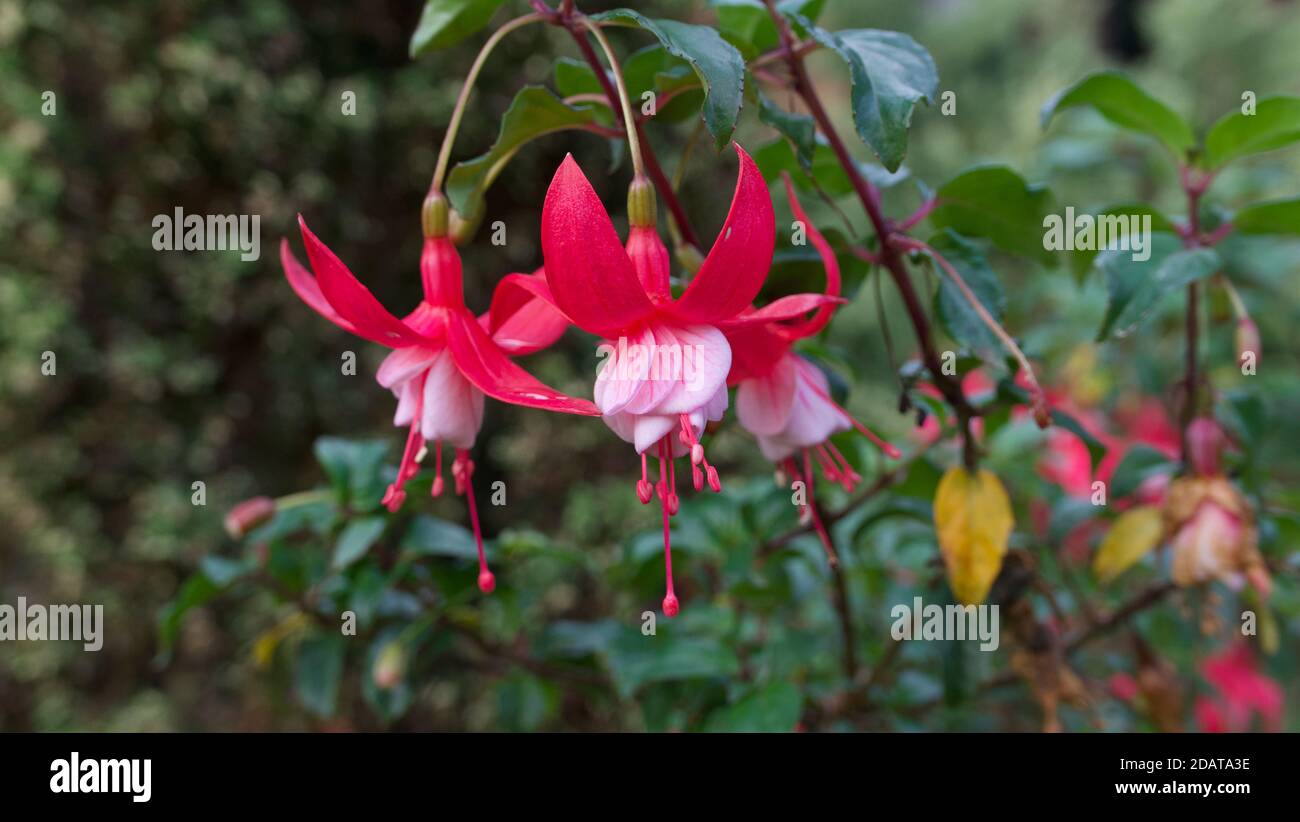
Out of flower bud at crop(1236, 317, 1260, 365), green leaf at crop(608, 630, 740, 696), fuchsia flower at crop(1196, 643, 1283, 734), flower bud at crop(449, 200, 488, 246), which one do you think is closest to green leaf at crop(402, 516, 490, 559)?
green leaf at crop(608, 630, 740, 696)

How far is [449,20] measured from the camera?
1.29ft

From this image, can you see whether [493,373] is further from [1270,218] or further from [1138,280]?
[1270,218]

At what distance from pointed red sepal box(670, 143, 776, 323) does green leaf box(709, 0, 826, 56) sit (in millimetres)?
199

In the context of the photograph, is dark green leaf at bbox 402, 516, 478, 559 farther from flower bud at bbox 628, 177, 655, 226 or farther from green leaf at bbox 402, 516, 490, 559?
flower bud at bbox 628, 177, 655, 226

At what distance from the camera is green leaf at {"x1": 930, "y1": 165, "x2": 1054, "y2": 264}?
16.6 inches

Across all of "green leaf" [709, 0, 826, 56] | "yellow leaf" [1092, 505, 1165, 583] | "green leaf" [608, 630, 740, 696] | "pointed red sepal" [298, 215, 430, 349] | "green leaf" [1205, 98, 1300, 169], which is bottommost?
"green leaf" [608, 630, 740, 696]

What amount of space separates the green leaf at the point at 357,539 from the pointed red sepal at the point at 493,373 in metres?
0.22

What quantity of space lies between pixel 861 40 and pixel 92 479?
46.5 inches

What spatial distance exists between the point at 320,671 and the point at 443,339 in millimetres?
345

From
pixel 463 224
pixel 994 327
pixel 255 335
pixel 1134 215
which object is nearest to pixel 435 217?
pixel 463 224

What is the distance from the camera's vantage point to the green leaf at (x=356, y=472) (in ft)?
1.84

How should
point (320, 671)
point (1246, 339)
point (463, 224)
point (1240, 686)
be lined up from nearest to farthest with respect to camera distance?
1. point (463, 224)
2. point (1246, 339)
3. point (320, 671)
4. point (1240, 686)

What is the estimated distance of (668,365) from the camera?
29 centimetres
